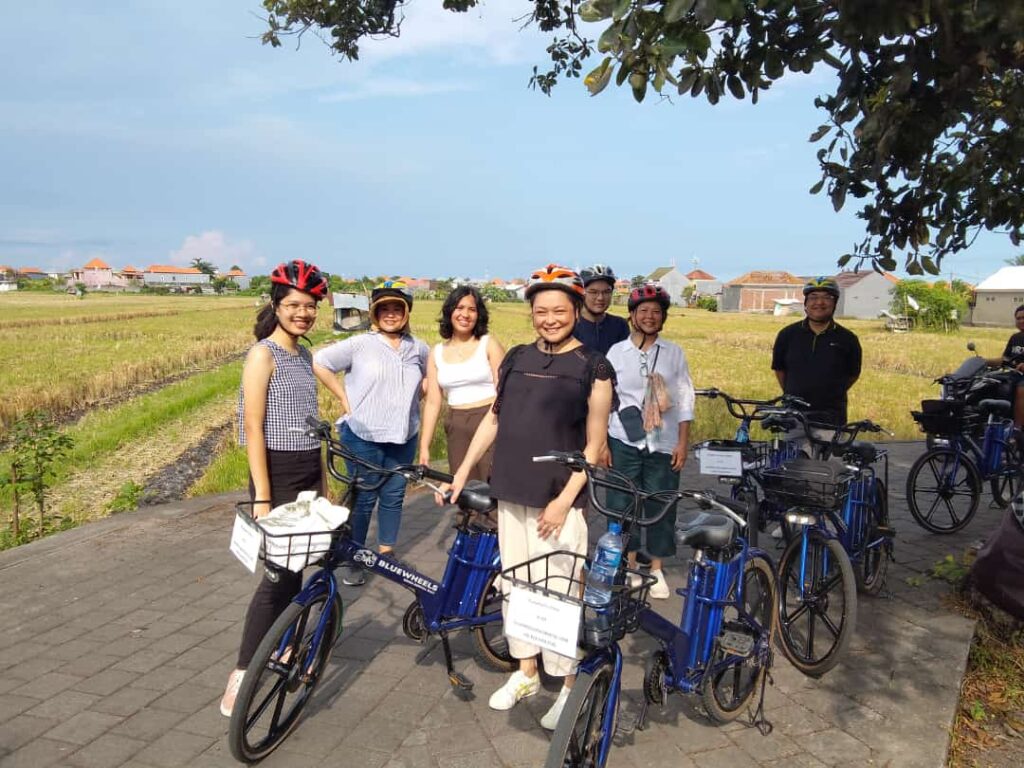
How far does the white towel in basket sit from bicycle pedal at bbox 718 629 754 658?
1.63 m

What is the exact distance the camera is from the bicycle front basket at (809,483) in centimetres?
378

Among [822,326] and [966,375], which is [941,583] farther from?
[966,375]

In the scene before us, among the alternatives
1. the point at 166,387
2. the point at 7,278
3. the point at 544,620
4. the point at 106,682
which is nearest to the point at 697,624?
the point at 544,620

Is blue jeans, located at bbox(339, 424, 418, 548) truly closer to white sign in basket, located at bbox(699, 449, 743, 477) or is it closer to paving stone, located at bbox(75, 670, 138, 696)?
paving stone, located at bbox(75, 670, 138, 696)

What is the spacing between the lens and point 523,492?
3.33 metres

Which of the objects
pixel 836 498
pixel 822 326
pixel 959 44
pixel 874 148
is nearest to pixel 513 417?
pixel 836 498

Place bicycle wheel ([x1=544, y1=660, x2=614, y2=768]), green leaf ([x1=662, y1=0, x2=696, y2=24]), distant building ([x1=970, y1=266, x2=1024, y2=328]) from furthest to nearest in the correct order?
distant building ([x1=970, y1=266, x2=1024, y2=328]) < bicycle wheel ([x1=544, y1=660, x2=614, y2=768]) < green leaf ([x1=662, y1=0, x2=696, y2=24])

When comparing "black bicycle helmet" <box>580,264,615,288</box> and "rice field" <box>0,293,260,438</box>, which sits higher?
"black bicycle helmet" <box>580,264,615,288</box>

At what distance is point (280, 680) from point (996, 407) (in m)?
6.09

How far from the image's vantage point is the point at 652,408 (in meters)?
4.66

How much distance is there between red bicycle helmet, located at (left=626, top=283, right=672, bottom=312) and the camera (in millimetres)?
4613

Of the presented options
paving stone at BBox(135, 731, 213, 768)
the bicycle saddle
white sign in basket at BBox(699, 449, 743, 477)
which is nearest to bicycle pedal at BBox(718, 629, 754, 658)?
the bicycle saddle

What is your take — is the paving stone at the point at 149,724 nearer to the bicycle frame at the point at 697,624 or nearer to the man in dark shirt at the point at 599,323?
the bicycle frame at the point at 697,624

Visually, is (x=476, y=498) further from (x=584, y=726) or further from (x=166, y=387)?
(x=166, y=387)
